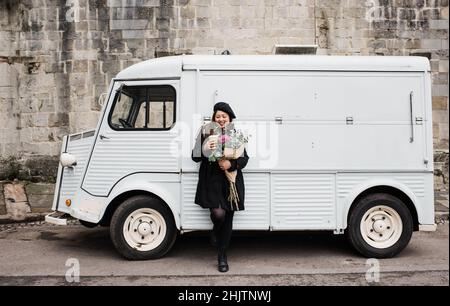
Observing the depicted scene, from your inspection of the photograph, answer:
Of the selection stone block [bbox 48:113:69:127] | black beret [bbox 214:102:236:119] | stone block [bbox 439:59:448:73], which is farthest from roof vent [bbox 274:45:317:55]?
stone block [bbox 48:113:69:127]

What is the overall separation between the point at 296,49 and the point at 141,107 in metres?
2.36

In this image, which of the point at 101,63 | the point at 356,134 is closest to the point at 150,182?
the point at 356,134

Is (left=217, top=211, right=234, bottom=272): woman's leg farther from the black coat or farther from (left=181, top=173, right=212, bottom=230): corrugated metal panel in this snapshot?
(left=181, top=173, right=212, bottom=230): corrugated metal panel

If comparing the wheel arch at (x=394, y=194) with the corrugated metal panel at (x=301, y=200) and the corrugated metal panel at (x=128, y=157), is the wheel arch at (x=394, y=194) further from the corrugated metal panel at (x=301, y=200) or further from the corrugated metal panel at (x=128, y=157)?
the corrugated metal panel at (x=128, y=157)

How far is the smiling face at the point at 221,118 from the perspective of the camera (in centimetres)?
522

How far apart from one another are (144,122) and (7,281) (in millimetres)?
2539

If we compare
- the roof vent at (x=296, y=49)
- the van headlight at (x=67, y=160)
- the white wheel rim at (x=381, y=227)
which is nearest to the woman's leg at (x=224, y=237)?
the white wheel rim at (x=381, y=227)

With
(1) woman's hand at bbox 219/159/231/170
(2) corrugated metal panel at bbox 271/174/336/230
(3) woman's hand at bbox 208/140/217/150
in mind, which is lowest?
(2) corrugated metal panel at bbox 271/174/336/230

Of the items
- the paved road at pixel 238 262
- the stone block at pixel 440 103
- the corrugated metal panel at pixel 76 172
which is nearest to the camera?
Result: the paved road at pixel 238 262

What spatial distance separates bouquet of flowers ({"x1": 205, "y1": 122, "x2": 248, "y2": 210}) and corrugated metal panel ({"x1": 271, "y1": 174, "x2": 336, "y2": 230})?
693 millimetres

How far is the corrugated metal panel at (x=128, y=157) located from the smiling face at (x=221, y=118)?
0.73 m

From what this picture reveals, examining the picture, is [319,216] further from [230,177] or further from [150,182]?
[150,182]

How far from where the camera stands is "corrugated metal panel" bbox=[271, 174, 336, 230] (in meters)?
5.64

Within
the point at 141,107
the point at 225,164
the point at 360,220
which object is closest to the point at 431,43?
the point at 360,220
